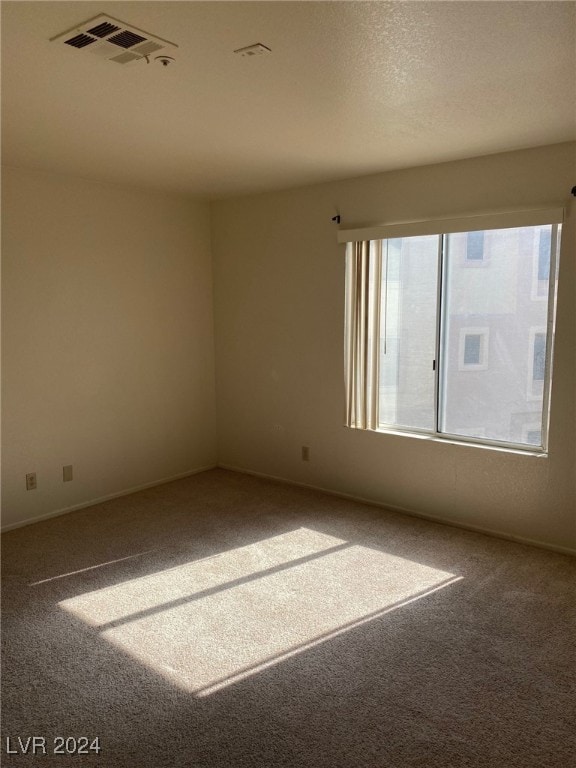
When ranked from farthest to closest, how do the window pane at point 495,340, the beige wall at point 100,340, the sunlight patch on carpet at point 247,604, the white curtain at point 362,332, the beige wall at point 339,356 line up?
the white curtain at point 362,332 → the beige wall at point 100,340 → the window pane at point 495,340 → the beige wall at point 339,356 → the sunlight patch on carpet at point 247,604

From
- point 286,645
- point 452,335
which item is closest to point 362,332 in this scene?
point 452,335

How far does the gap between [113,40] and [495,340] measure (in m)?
2.99

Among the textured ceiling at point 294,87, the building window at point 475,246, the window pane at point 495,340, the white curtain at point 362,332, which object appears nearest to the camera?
the textured ceiling at point 294,87

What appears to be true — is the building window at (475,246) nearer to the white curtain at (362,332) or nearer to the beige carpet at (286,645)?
the white curtain at (362,332)

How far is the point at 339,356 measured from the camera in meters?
4.93

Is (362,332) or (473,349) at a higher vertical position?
(362,332)

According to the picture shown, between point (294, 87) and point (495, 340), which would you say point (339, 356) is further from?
point (294, 87)

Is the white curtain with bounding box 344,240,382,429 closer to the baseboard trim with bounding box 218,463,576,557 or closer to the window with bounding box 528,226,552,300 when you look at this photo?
the baseboard trim with bounding box 218,463,576,557

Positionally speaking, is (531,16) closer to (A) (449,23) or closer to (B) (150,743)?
(A) (449,23)

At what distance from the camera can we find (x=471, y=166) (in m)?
4.05

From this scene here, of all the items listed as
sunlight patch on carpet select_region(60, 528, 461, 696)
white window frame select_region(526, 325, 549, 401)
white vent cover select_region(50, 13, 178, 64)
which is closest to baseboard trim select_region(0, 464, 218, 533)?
sunlight patch on carpet select_region(60, 528, 461, 696)

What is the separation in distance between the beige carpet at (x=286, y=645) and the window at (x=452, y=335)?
82 cm

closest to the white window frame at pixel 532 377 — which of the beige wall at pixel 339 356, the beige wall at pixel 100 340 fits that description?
the beige wall at pixel 339 356

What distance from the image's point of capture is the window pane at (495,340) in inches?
156
